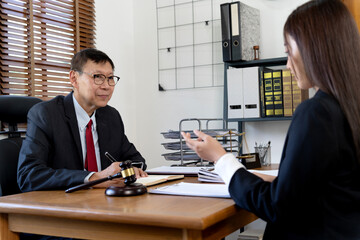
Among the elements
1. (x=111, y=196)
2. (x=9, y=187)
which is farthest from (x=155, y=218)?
(x=9, y=187)

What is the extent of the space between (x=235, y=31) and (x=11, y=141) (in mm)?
1576

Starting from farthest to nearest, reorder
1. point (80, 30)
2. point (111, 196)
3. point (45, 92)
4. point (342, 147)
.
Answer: point (80, 30) < point (45, 92) < point (111, 196) < point (342, 147)

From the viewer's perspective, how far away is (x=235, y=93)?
110 inches

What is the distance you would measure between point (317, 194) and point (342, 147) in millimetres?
128

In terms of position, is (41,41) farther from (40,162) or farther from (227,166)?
(227,166)

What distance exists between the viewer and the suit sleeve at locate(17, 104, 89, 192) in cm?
157

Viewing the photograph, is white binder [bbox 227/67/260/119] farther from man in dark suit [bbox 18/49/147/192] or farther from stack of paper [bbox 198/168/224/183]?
stack of paper [bbox 198/168/224/183]

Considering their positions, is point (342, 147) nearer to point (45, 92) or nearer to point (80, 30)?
point (45, 92)

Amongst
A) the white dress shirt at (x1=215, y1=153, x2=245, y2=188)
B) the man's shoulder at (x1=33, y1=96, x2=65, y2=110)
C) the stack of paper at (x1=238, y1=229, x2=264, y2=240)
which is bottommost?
the stack of paper at (x1=238, y1=229, x2=264, y2=240)

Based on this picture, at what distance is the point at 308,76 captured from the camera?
3.48 ft

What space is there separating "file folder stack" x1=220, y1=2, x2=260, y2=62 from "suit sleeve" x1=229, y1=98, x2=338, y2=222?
178cm

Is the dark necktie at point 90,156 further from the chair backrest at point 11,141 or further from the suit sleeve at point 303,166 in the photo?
the suit sleeve at point 303,166

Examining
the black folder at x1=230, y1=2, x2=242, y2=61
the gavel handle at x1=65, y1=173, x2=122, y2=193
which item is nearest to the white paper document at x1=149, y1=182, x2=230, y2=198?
the gavel handle at x1=65, y1=173, x2=122, y2=193

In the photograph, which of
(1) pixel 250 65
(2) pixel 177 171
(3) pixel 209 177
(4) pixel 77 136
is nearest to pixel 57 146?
(4) pixel 77 136
